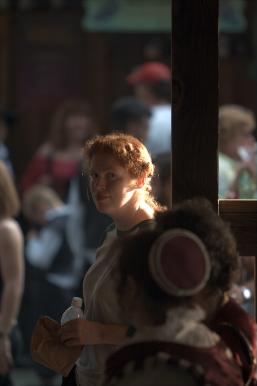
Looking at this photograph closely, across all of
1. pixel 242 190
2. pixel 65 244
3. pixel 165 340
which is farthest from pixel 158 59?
pixel 165 340

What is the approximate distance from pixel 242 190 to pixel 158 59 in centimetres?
501

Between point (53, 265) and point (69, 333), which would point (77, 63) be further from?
point (69, 333)

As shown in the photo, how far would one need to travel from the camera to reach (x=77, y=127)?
7.82m

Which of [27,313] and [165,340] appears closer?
[165,340]

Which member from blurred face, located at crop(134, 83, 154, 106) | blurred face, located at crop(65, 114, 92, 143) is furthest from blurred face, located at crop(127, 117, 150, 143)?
blurred face, located at crop(65, 114, 92, 143)

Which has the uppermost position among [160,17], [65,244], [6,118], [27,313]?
[160,17]

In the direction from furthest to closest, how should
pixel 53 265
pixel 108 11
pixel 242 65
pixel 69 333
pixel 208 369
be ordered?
pixel 242 65
pixel 108 11
pixel 53 265
pixel 69 333
pixel 208 369

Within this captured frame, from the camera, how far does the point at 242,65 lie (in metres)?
9.71

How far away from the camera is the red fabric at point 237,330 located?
93.0 inches

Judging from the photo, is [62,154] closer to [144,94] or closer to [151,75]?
[144,94]

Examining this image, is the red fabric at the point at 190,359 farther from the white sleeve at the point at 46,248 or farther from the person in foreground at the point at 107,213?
the white sleeve at the point at 46,248

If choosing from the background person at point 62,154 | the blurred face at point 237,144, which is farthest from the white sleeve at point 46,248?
the blurred face at point 237,144

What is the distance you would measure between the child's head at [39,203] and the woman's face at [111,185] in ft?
14.0

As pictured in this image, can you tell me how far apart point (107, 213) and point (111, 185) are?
80mm
